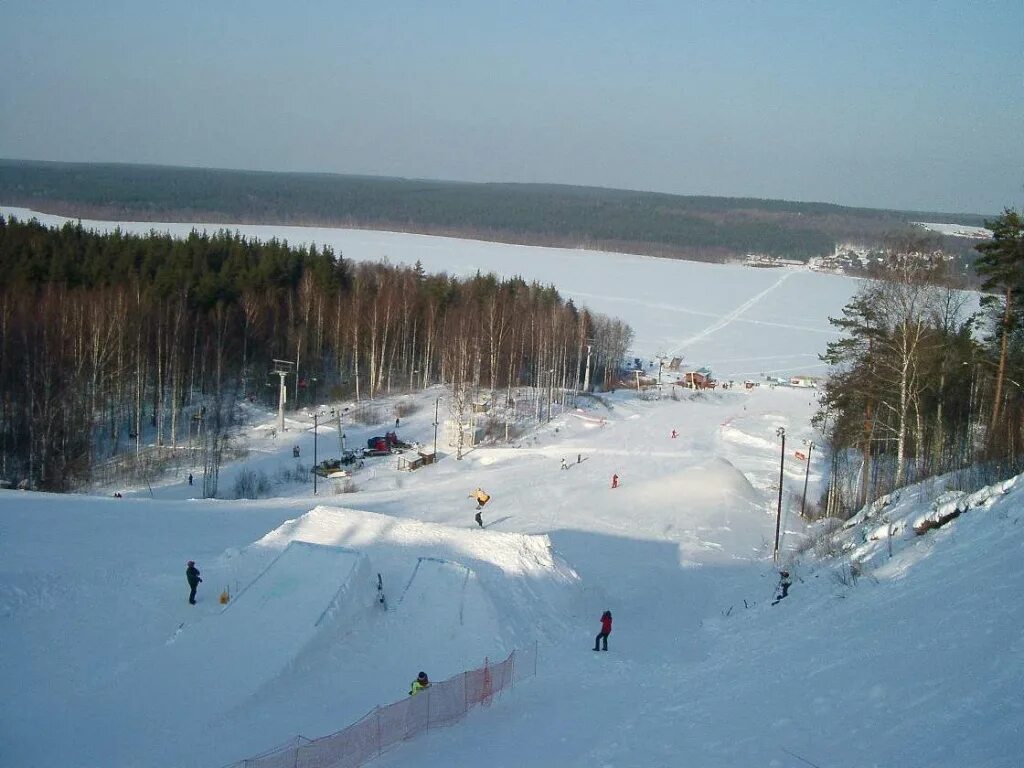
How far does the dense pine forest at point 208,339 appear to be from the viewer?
3212 centimetres

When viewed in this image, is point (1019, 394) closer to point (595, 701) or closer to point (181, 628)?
point (595, 701)

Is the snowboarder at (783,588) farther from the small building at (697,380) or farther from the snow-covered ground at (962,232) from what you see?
the small building at (697,380)

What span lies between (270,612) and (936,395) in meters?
23.6

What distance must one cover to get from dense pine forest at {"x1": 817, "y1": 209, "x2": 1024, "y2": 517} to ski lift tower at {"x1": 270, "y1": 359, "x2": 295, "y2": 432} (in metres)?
24.9

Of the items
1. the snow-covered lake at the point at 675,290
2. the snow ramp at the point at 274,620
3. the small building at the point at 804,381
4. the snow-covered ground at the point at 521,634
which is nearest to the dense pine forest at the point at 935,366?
the snow-covered ground at the point at 521,634

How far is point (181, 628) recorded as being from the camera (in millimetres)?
12961

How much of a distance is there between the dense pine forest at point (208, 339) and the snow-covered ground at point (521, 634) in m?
12.9

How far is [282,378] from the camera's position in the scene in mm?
38406

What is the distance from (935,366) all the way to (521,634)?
16.3 meters

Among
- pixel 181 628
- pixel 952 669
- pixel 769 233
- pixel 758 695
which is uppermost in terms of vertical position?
pixel 769 233

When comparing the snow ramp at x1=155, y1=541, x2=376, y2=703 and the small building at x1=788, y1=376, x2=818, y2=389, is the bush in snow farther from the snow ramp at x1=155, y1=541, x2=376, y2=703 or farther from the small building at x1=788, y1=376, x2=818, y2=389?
the small building at x1=788, y1=376, x2=818, y2=389

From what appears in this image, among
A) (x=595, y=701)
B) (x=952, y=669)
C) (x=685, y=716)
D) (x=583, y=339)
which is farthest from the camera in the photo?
(x=583, y=339)

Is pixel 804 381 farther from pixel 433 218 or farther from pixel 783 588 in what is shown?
pixel 433 218

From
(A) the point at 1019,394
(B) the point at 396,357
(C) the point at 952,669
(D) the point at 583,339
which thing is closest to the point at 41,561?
(C) the point at 952,669
